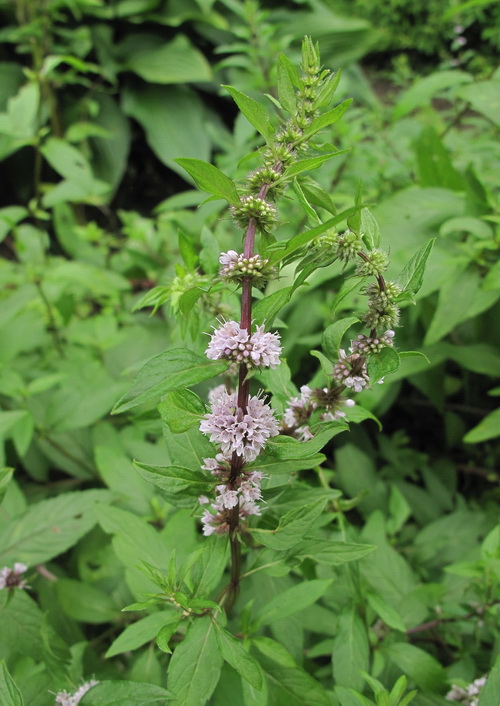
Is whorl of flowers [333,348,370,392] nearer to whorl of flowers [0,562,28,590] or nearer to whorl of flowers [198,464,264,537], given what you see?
whorl of flowers [198,464,264,537]

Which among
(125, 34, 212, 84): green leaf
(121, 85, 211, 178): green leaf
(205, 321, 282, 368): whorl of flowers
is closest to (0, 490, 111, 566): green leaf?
(205, 321, 282, 368): whorl of flowers

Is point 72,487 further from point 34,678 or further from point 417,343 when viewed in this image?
point 417,343

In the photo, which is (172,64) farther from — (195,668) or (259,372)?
(195,668)

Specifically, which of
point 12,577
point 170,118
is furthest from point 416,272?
point 170,118

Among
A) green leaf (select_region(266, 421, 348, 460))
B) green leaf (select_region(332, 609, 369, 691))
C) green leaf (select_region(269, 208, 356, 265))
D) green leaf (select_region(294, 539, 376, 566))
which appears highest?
green leaf (select_region(269, 208, 356, 265))

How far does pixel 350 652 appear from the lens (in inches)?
37.6

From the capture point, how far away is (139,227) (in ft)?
7.85

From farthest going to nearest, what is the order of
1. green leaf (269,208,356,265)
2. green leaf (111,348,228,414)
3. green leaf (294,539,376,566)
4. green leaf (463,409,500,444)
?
green leaf (463,409,500,444), green leaf (294,539,376,566), green leaf (111,348,228,414), green leaf (269,208,356,265)

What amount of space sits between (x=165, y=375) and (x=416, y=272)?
0.32 metres

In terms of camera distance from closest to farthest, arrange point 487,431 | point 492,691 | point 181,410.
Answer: point 181,410 < point 492,691 < point 487,431

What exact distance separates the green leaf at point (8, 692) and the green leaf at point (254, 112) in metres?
0.77

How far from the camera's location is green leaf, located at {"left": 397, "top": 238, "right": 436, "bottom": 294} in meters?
0.66

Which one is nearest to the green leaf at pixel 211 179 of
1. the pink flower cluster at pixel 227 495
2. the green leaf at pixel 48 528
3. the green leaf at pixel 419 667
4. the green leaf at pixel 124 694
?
the pink flower cluster at pixel 227 495

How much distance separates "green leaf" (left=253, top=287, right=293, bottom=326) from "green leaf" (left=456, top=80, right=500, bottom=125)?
4.46ft
